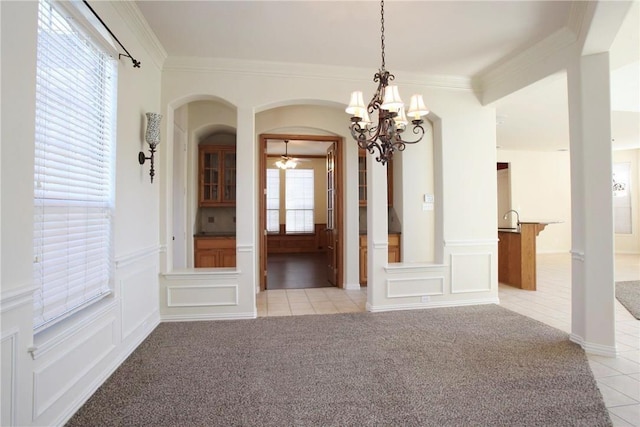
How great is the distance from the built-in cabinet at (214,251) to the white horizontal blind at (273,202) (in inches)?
198

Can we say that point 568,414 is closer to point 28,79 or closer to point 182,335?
point 182,335

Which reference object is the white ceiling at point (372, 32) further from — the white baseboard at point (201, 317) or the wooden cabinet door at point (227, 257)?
the white baseboard at point (201, 317)

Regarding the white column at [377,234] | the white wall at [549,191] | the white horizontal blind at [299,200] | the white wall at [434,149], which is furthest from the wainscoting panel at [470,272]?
the white horizontal blind at [299,200]

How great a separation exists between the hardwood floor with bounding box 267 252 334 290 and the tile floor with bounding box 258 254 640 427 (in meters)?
0.42

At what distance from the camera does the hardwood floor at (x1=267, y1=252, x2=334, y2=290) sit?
5.52 m

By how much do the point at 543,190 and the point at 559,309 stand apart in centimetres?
601

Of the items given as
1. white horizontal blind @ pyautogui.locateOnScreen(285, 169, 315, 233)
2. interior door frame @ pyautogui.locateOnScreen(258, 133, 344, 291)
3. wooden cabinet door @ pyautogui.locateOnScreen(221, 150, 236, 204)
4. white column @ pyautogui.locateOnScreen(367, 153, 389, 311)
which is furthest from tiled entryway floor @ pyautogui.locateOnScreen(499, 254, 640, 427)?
white horizontal blind @ pyautogui.locateOnScreen(285, 169, 315, 233)

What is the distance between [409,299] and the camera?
3.98 metres

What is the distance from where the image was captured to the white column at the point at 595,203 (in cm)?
271

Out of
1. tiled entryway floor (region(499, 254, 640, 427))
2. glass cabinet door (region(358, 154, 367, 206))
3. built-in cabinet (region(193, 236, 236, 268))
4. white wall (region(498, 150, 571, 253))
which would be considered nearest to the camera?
tiled entryway floor (region(499, 254, 640, 427))

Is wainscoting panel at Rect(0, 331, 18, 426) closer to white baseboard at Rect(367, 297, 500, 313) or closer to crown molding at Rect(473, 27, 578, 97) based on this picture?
white baseboard at Rect(367, 297, 500, 313)

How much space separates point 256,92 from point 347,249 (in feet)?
8.96

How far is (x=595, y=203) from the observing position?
2740 mm

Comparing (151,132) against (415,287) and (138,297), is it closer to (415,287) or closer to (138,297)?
(138,297)
